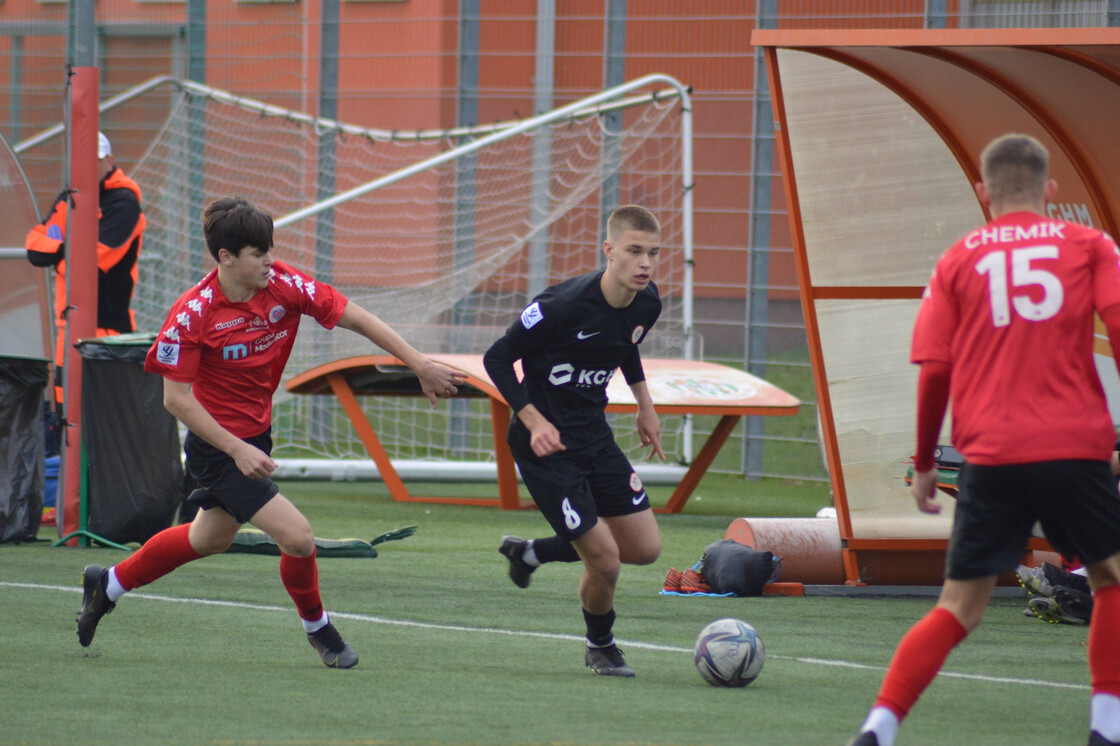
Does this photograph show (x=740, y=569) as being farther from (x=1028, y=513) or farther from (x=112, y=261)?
(x=112, y=261)

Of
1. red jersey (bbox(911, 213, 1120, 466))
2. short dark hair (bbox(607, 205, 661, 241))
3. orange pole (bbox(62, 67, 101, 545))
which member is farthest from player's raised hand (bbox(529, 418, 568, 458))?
orange pole (bbox(62, 67, 101, 545))

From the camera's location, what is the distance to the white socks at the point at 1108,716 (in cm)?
401

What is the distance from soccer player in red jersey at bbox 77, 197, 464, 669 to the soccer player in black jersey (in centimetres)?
37

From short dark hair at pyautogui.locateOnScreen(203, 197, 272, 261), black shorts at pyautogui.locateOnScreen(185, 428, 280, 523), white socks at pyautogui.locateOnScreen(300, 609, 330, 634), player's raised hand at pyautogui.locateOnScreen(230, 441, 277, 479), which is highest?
short dark hair at pyautogui.locateOnScreen(203, 197, 272, 261)

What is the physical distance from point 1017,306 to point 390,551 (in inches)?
208

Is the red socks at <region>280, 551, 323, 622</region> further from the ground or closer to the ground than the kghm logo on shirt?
closer to the ground

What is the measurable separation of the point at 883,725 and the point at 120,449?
5489mm

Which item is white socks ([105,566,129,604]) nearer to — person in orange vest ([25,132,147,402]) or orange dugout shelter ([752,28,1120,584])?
orange dugout shelter ([752,28,1120,584])

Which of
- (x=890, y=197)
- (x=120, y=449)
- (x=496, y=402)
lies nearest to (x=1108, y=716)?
(x=890, y=197)

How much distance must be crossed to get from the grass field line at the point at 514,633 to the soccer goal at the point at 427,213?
18.1 ft

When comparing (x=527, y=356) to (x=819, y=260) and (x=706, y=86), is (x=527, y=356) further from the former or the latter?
(x=706, y=86)

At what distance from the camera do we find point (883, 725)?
3.85 meters

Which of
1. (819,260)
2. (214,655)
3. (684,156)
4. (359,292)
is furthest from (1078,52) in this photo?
(359,292)

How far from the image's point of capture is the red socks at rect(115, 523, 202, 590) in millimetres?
5578
